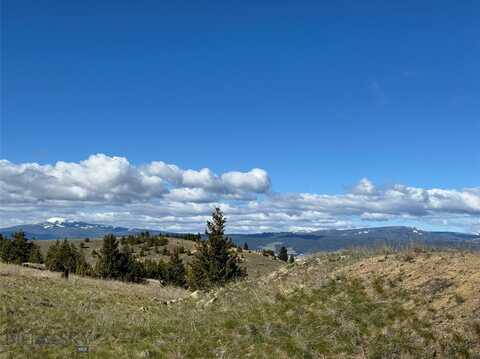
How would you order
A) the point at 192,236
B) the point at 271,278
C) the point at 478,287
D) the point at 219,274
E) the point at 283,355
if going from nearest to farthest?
the point at 283,355, the point at 478,287, the point at 271,278, the point at 219,274, the point at 192,236

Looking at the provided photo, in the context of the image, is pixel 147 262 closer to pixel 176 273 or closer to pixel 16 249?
pixel 176 273

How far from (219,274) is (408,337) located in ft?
123

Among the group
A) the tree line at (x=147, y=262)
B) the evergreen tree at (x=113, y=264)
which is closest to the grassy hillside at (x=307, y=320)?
the tree line at (x=147, y=262)

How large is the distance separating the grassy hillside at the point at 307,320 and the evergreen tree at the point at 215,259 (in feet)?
87.9

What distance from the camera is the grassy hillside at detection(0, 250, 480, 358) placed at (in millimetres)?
15797

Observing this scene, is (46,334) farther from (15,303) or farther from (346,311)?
(346,311)

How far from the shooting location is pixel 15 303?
75.5 ft

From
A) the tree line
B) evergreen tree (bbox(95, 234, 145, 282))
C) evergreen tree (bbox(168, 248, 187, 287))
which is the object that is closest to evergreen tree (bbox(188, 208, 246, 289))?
the tree line

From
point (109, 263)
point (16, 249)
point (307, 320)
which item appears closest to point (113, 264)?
point (109, 263)

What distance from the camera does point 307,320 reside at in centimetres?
1819

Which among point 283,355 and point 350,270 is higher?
point 350,270

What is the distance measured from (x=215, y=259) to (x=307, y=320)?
3514 centimetres

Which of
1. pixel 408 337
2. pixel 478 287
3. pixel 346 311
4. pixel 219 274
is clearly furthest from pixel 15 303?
pixel 219 274

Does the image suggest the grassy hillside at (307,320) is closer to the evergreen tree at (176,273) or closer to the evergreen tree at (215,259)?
the evergreen tree at (215,259)
